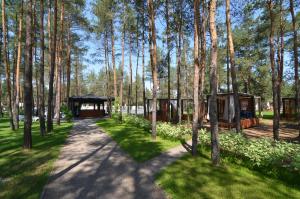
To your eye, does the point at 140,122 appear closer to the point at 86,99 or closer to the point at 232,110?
the point at 232,110

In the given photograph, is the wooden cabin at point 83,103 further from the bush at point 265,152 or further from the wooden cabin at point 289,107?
the bush at point 265,152

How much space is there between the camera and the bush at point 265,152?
19.7 ft

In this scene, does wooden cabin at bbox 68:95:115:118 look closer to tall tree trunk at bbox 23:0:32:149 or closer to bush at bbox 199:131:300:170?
tall tree trunk at bbox 23:0:32:149

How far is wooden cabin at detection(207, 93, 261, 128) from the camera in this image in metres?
19.1

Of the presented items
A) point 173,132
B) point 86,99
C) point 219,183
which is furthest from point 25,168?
point 86,99

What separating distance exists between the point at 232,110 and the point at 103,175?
52.4ft

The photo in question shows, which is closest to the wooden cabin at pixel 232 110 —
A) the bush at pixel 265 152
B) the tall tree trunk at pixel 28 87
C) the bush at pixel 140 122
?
the bush at pixel 140 122

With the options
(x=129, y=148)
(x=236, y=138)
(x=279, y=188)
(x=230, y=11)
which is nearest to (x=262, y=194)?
(x=279, y=188)

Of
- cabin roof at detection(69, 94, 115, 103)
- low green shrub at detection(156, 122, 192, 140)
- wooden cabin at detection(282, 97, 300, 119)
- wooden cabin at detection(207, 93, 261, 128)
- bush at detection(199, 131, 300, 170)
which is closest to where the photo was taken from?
bush at detection(199, 131, 300, 170)

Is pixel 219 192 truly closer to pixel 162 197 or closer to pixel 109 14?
pixel 162 197

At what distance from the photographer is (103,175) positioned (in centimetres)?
627

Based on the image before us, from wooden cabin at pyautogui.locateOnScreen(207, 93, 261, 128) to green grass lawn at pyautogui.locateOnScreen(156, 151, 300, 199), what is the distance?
11737 mm

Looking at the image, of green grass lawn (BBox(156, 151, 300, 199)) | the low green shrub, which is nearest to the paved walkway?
green grass lawn (BBox(156, 151, 300, 199))

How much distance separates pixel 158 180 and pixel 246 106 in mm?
20295
